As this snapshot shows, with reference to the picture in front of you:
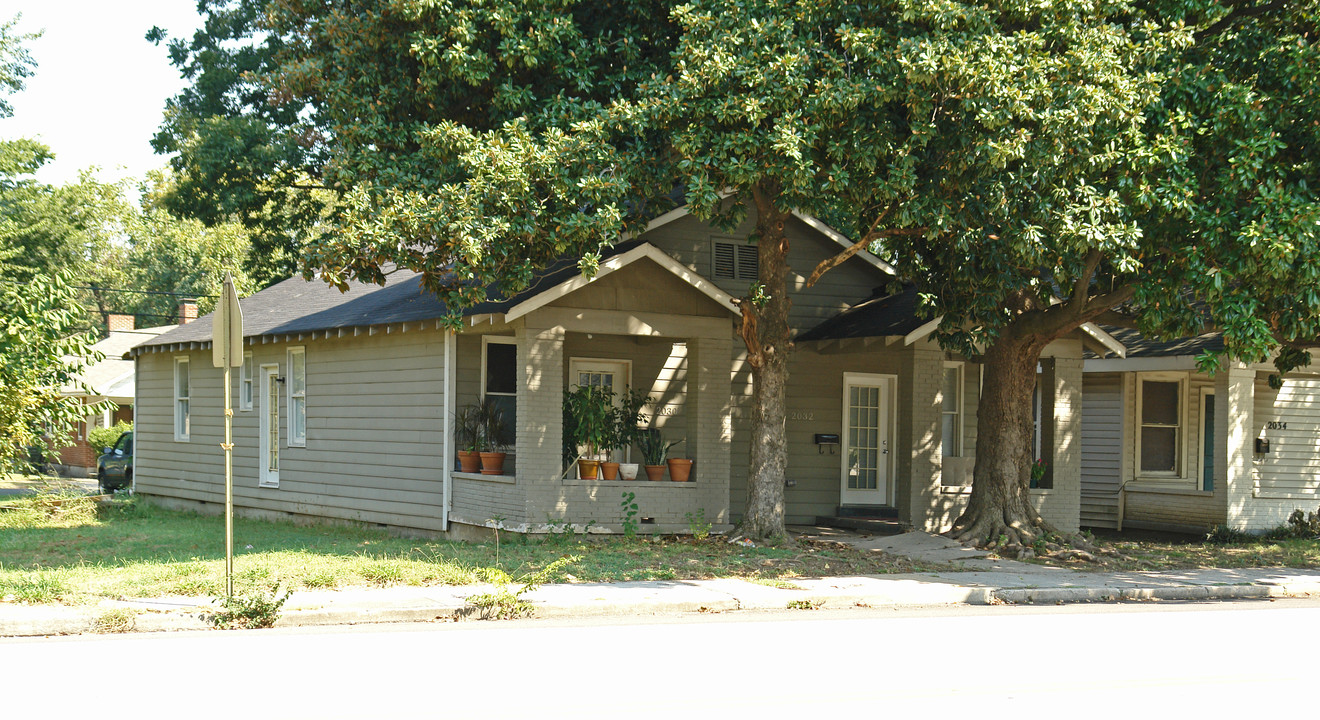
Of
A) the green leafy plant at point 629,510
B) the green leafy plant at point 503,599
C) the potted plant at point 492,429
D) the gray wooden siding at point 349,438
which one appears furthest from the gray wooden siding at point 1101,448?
the green leafy plant at point 503,599

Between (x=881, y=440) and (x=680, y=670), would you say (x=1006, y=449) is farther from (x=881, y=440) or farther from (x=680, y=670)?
(x=680, y=670)

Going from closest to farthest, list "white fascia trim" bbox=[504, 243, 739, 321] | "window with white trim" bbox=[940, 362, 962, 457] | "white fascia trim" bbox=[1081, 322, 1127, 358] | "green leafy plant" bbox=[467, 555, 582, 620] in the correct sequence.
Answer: "green leafy plant" bbox=[467, 555, 582, 620], "white fascia trim" bbox=[504, 243, 739, 321], "white fascia trim" bbox=[1081, 322, 1127, 358], "window with white trim" bbox=[940, 362, 962, 457]

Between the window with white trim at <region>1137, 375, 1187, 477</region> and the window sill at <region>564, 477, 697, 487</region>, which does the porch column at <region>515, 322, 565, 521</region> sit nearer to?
the window sill at <region>564, 477, 697, 487</region>

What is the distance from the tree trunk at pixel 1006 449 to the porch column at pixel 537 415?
231 inches

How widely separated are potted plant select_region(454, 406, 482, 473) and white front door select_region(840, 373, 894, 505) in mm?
6351

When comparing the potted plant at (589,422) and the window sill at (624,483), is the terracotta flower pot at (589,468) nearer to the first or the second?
the potted plant at (589,422)

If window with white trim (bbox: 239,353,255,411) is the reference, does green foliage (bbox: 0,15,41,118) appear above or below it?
above

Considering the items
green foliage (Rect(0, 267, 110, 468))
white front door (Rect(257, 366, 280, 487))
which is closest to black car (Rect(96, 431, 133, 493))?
white front door (Rect(257, 366, 280, 487))

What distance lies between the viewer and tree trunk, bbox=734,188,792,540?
49.7 feet

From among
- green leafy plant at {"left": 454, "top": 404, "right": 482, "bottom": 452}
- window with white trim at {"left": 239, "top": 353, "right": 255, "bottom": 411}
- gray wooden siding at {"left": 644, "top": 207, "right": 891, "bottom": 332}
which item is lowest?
green leafy plant at {"left": 454, "top": 404, "right": 482, "bottom": 452}

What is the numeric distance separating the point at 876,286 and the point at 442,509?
8333 mm

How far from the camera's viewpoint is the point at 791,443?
18609 mm

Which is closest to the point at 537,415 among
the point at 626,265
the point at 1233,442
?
the point at 626,265

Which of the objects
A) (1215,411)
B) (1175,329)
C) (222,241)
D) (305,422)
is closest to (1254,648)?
(1175,329)
